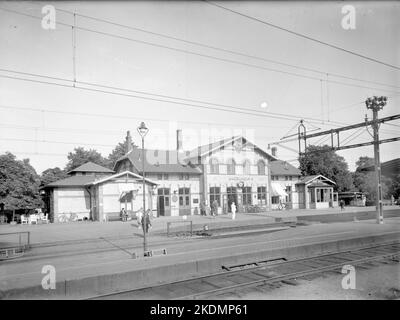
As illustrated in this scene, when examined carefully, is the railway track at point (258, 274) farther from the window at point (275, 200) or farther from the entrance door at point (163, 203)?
the window at point (275, 200)

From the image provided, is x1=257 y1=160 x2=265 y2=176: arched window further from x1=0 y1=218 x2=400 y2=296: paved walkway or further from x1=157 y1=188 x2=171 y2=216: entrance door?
x1=0 y1=218 x2=400 y2=296: paved walkway

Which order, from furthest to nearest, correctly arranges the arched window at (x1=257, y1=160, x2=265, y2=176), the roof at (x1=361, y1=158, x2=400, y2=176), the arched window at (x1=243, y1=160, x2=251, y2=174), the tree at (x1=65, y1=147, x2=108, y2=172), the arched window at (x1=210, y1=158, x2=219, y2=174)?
the tree at (x1=65, y1=147, x2=108, y2=172) → the roof at (x1=361, y1=158, x2=400, y2=176) → the arched window at (x1=257, y1=160, x2=265, y2=176) → the arched window at (x1=243, y1=160, x2=251, y2=174) → the arched window at (x1=210, y1=158, x2=219, y2=174)

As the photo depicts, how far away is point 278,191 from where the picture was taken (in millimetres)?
39906

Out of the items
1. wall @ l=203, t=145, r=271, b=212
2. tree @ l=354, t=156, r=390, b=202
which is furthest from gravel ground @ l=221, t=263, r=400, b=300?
tree @ l=354, t=156, r=390, b=202

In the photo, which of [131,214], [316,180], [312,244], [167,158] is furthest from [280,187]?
[312,244]

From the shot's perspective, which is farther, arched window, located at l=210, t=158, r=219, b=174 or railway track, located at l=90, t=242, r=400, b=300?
arched window, located at l=210, t=158, r=219, b=174

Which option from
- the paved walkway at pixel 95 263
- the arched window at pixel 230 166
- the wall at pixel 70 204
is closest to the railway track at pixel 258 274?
the paved walkway at pixel 95 263

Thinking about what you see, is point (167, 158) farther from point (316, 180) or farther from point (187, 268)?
point (187, 268)

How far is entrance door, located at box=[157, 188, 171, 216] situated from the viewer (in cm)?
3266

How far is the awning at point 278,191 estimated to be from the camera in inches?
1560

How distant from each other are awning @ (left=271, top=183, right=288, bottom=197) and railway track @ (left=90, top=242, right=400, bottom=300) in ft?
86.2

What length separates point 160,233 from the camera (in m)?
20.1

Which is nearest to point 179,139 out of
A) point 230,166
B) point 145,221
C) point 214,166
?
point 214,166

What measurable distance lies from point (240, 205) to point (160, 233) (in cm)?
1782
